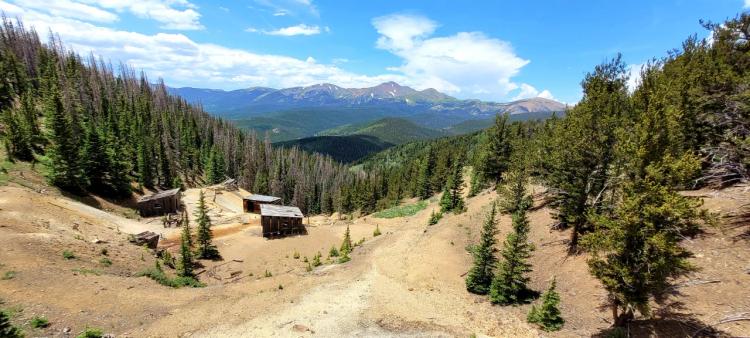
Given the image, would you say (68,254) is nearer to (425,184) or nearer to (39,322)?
(39,322)

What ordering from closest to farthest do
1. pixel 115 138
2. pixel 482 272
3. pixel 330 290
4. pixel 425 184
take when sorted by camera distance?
pixel 330 290 < pixel 482 272 < pixel 115 138 < pixel 425 184

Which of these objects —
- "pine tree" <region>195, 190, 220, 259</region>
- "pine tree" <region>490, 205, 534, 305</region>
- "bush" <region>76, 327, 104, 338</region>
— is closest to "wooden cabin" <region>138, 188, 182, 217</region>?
"pine tree" <region>195, 190, 220, 259</region>

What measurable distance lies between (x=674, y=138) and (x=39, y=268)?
35586 millimetres

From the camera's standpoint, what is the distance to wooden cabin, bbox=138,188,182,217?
51.4 metres

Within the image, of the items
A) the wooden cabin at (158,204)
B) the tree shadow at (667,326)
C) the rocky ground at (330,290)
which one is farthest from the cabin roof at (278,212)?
the tree shadow at (667,326)

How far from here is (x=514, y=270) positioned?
22.1 metres

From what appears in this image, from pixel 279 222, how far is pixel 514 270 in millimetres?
34643

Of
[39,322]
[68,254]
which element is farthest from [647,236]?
[68,254]

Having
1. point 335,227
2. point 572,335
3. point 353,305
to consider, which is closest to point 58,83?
point 335,227

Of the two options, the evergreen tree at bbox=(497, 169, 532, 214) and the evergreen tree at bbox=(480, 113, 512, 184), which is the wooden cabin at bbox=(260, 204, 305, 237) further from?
the evergreen tree at bbox=(480, 113, 512, 184)

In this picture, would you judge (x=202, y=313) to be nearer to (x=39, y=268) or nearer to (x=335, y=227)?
(x=39, y=268)

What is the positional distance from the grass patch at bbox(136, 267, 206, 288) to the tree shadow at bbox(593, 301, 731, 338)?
28.6 m

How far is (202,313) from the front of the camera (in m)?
20.2

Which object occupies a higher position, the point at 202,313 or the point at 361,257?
the point at 202,313
